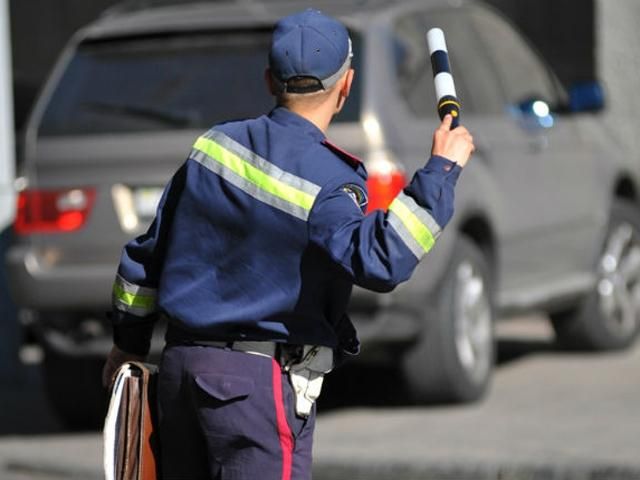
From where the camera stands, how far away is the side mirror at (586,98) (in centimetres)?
947

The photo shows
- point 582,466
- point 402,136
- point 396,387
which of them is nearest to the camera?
point 582,466

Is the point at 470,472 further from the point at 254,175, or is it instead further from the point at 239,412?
the point at 254,175

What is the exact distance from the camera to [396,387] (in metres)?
9.34

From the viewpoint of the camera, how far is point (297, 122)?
408cm

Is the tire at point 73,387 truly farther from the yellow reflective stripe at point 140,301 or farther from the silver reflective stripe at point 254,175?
the silver reflective stripe at point 254,175

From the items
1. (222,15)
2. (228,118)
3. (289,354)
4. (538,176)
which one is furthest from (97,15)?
(289,354)

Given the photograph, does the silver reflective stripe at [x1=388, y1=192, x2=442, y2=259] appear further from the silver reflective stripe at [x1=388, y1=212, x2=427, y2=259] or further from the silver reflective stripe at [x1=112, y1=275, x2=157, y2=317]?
the silver reflective stripe at [x1=112, y1=275, x2=157, y2=317]

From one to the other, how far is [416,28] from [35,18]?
219 inches

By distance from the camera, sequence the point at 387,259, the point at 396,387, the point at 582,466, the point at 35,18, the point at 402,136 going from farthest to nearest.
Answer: the point at 35,18 < the point at 396,387 < the point at 402,136 < the point at 582,466 < the point at 387,259

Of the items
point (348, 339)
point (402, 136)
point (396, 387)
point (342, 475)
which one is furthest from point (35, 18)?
point (348, 339)

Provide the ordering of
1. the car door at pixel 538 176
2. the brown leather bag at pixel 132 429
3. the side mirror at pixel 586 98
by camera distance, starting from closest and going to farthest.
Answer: the brown leather bag at pixel 132 429 < the car door at pixel 538 176 < the side mirror at pixel 586 98

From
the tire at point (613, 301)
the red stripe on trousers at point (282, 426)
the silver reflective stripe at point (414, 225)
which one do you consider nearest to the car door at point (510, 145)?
the tire at point (613, 301)

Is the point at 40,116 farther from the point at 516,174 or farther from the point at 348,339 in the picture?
the point at 348,339

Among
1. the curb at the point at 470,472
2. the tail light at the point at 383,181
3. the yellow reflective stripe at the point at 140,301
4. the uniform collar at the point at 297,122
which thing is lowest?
the curb at the point at 470,472
